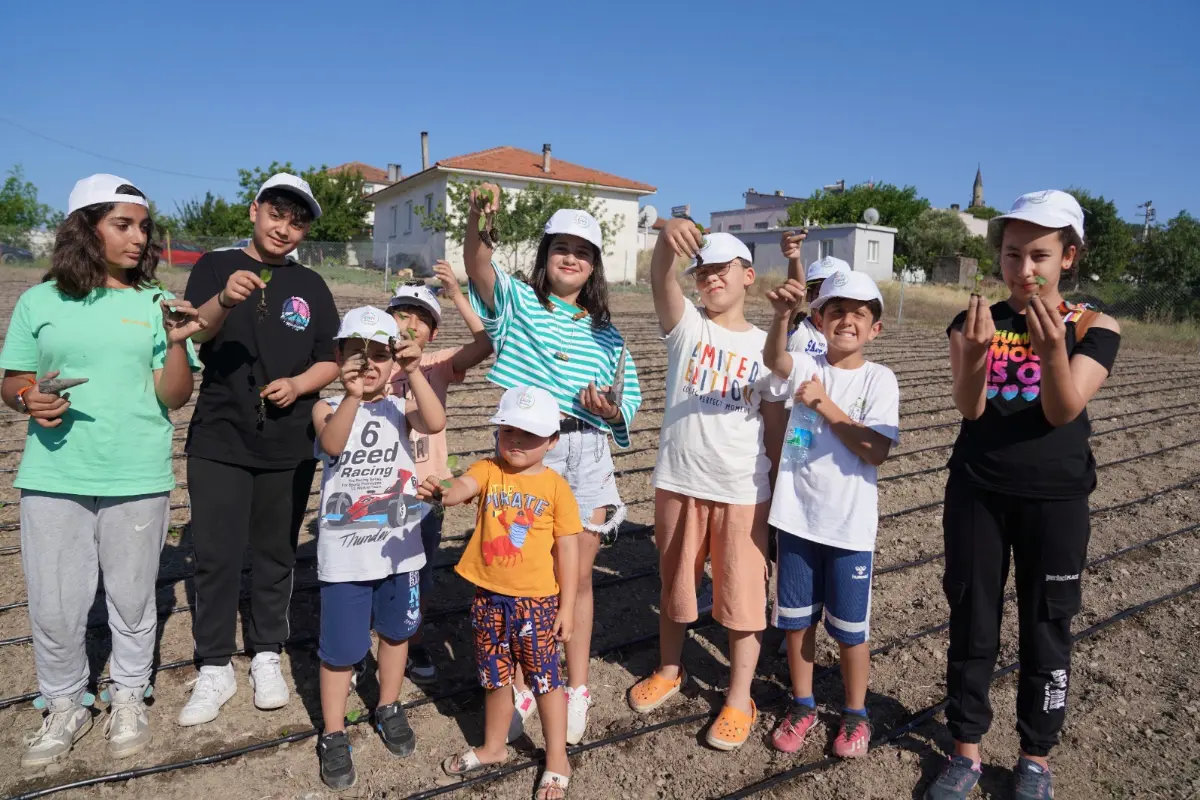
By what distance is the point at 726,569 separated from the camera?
113 inches

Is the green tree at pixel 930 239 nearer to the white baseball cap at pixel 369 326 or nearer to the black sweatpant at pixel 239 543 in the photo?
the black sweatpant at pixel 239 543

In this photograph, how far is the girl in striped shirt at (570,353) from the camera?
2742 mm

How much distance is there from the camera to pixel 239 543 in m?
2.97

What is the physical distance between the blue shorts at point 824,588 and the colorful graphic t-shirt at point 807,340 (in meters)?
1.08

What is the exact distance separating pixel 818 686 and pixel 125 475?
107 inches

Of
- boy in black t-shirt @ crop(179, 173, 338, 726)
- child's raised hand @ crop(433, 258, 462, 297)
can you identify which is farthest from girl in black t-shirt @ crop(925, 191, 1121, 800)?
boy in black t-shirt @ crop(179, 173, 338, 726)

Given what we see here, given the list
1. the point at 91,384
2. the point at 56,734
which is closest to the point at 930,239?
the point at 91,384

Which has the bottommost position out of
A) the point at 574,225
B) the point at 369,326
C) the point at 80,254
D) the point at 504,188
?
the point at 369,326

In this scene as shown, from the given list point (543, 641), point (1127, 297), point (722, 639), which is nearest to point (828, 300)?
point (543, 641)

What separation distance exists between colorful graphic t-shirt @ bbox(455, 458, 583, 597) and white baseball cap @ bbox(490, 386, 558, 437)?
0.19 metres

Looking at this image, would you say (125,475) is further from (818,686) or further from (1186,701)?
(1186,701)

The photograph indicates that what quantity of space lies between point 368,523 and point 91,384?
38.9 inches

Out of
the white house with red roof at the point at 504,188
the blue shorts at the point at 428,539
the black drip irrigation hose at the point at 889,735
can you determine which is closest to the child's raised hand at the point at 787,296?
the blue shorts at the point at 428,539

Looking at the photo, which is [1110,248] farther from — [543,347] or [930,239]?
[543,347]
